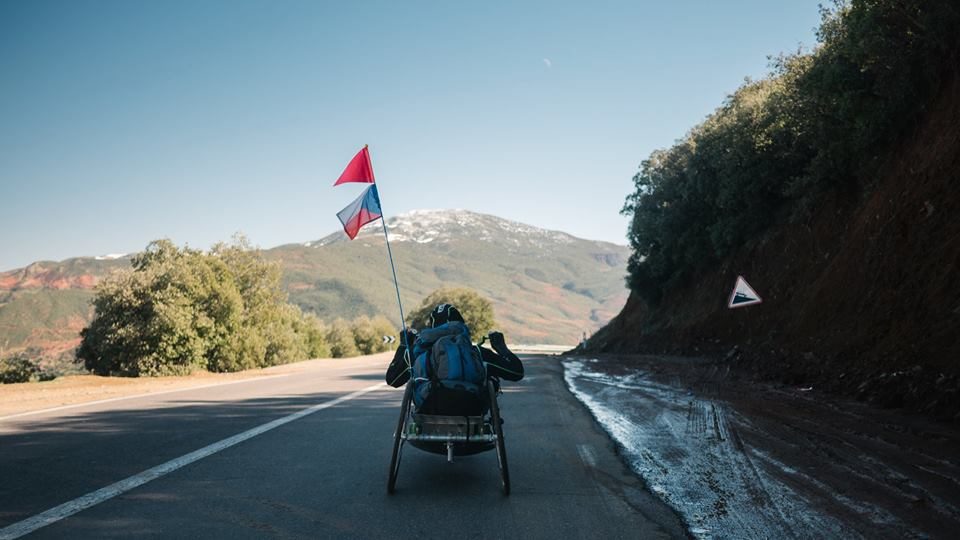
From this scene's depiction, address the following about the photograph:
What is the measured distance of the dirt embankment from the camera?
10625 mm

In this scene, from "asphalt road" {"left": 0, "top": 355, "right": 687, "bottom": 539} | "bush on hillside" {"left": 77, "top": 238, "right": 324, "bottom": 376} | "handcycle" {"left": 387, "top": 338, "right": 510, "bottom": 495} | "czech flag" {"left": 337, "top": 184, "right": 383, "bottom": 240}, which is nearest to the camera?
"asphalt road" {"left": 0, "top": 355, "right": 687, "bottom": 539}

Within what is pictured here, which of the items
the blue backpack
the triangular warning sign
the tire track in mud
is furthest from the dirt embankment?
the blue backpack

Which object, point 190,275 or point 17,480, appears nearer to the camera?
point 17,480

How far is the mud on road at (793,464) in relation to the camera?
447 cm

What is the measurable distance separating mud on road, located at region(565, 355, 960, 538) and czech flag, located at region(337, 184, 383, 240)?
13.2 feet

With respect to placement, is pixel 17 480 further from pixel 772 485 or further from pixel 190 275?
pixel 190 275

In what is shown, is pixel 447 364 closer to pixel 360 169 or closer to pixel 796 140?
pixel 360 169

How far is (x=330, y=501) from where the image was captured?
5.07 m

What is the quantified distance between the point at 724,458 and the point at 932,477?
1.68 meters

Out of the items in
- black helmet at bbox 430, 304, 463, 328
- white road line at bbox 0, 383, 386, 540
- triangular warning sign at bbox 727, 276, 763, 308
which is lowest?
white road line at bbox 0, 383, 386, 540

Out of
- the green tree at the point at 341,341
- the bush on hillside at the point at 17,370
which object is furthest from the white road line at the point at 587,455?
the green tree at the point at 341,341

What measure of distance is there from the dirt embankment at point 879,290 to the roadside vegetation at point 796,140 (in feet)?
2.28

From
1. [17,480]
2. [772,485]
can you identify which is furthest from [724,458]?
[17,480]

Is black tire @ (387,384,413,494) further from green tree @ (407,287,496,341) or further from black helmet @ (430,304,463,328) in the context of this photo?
green tree @ (407,287,496,341)
